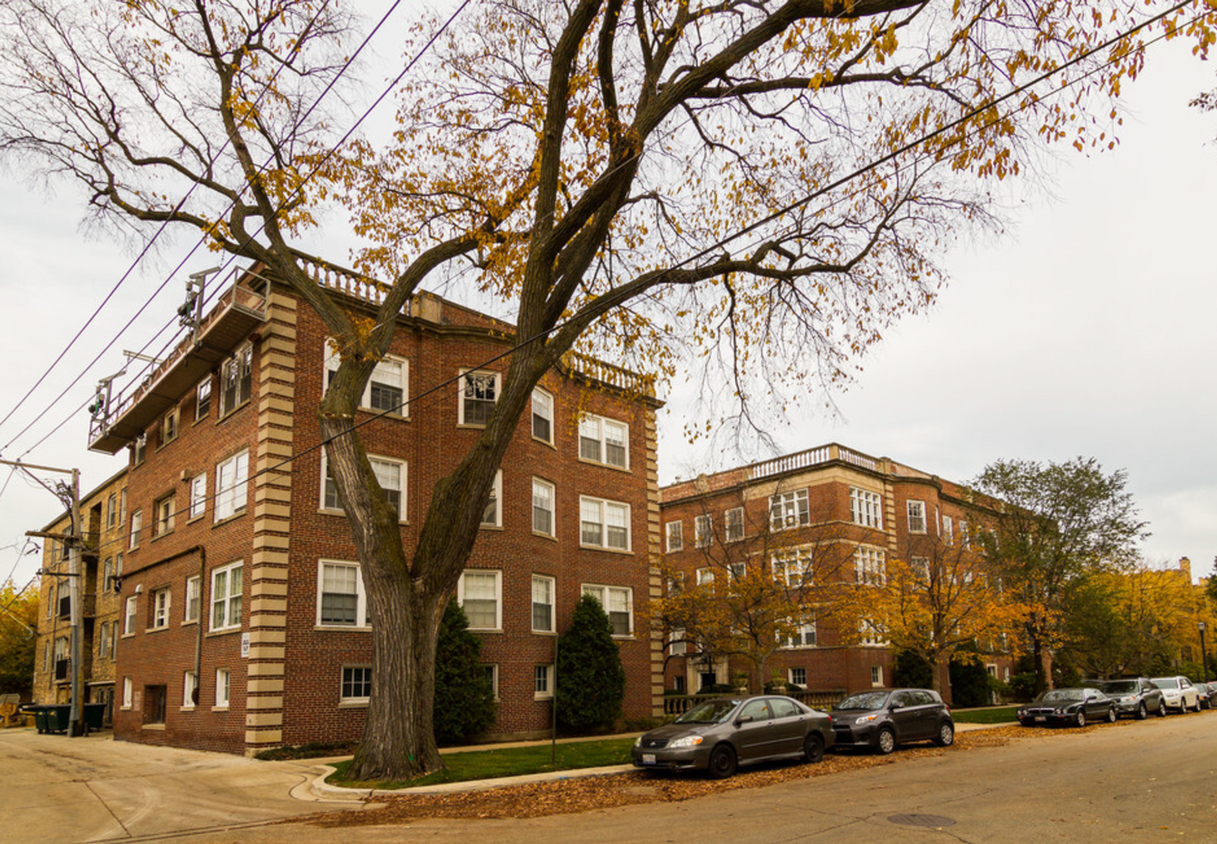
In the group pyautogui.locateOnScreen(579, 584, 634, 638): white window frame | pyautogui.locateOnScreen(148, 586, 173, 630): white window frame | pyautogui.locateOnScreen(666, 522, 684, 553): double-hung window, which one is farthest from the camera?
pyautogui.locateOnScreen(666, 522, 684, 553): double-hung window

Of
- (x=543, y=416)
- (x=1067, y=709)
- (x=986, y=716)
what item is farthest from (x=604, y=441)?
(x=986, y=716)

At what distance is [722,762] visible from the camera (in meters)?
15.7

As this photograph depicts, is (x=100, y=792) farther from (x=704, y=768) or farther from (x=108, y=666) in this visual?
(x=108, y=666)

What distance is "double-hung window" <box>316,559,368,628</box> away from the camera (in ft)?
71.1

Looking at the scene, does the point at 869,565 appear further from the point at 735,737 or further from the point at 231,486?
the point at 231,486

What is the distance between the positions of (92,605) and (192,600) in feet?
68.8

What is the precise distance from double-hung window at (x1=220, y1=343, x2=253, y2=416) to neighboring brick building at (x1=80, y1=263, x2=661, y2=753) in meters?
0.08

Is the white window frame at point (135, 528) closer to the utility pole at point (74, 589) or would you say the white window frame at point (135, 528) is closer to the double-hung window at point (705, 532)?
the utility pole at point (74, 589)

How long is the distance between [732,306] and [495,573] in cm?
1079

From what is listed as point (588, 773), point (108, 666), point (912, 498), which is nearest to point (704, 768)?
point (588, 773)

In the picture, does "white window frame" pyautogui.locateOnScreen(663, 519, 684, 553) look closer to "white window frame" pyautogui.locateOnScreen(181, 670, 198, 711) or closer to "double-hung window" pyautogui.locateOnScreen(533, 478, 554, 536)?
"double-hung window" pyautogui.locateOnScreen(533, 478, 554, 536)

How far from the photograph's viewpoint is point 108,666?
36250 mm

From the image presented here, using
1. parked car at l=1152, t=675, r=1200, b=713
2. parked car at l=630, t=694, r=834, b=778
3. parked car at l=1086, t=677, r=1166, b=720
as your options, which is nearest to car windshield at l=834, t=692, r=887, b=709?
parked car at l=630, t=694, r=834, b=778

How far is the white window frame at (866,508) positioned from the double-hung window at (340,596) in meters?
26.4
